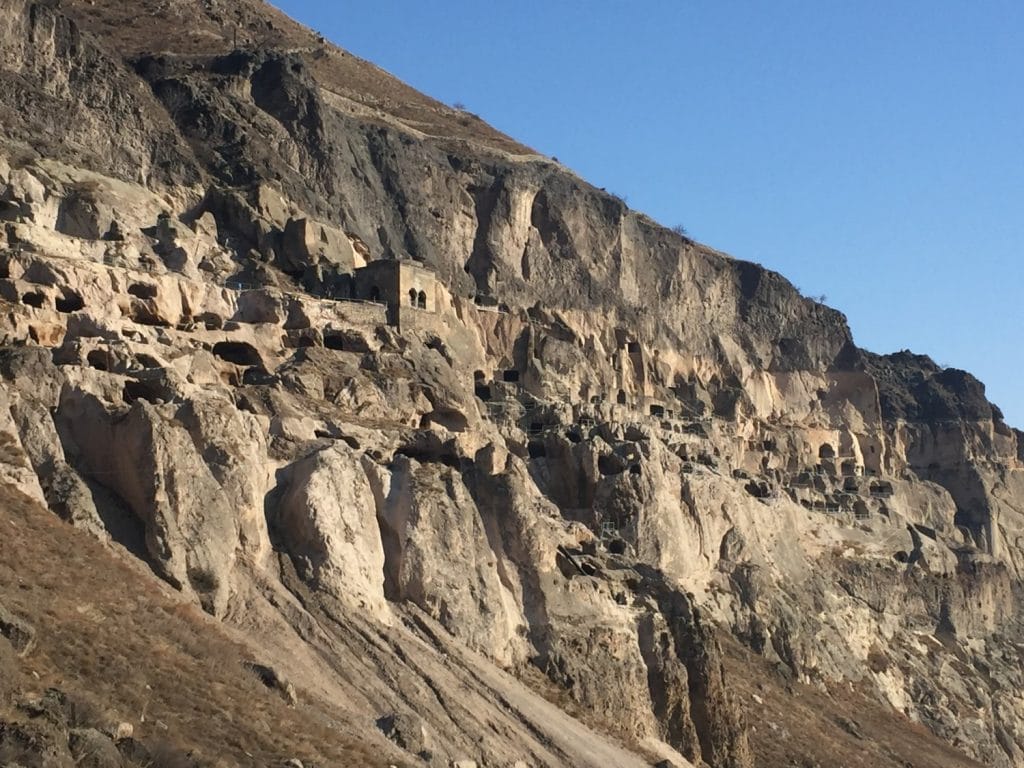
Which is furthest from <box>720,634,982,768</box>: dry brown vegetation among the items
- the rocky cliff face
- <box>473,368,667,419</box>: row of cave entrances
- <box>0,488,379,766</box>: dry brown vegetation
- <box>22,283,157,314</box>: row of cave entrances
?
<box>0,488,379,766</box>: dry brown vegetation

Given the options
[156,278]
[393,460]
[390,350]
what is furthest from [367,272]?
[393,460]

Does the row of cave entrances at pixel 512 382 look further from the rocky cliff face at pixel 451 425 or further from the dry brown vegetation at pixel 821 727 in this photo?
the dry brown vegetation at pixel 821 727

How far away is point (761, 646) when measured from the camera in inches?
2466

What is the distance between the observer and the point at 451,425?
5588 cm

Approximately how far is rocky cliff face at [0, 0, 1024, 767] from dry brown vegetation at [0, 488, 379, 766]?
2170mm

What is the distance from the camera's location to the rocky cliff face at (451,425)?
4159 centimetres

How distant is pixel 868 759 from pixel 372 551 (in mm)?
20364

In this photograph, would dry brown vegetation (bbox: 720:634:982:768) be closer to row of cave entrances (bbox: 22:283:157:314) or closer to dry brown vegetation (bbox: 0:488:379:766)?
row of cave entrances (bbox: 22:283:157:314)

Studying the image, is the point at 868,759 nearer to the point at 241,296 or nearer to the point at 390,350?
the point at 390,350

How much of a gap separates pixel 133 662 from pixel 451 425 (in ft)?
81.9

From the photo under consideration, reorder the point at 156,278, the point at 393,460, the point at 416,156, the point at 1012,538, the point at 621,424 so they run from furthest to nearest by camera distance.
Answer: the point at 1012,538, the point at 416,156, the point at 621,424, the point at 156,278, the point at 393,460

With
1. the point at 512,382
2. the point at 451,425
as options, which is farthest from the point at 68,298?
the point at 512,382

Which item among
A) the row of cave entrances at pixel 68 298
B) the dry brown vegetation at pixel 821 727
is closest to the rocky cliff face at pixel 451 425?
the row of cave entrances at pixel 68 298

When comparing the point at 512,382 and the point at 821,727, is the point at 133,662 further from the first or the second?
the point at 512,382
